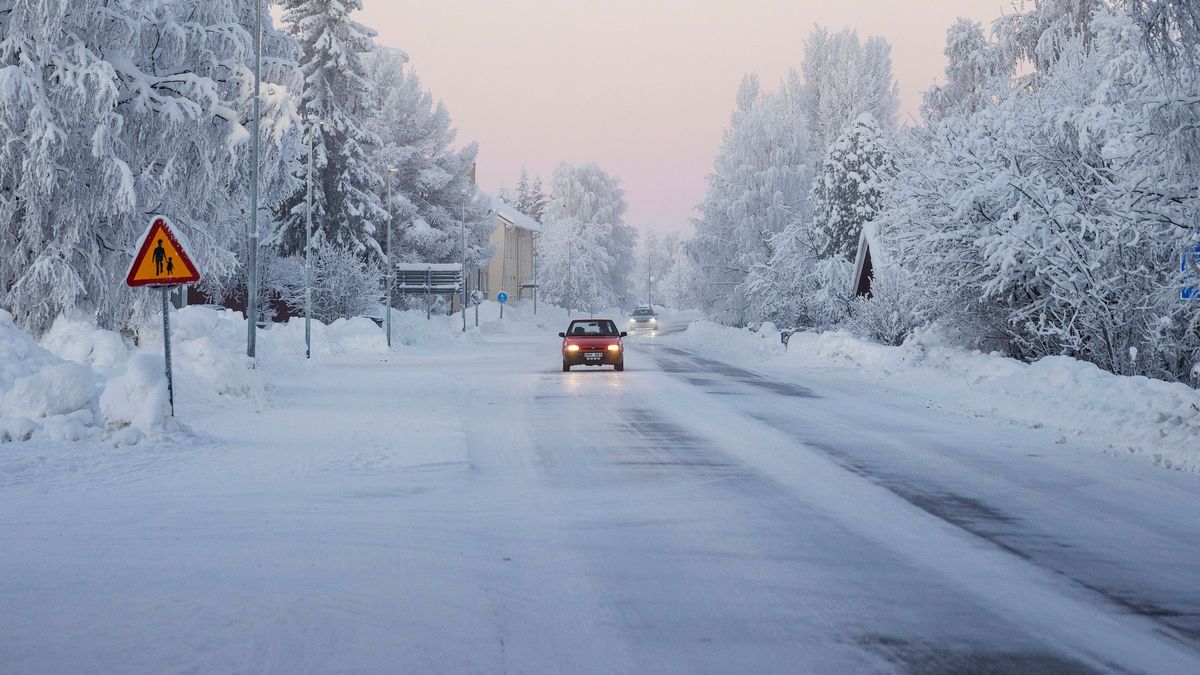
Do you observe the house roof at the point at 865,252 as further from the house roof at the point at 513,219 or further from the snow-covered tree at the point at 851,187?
the house roof at the point at 513,219

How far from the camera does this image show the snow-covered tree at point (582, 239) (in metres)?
120

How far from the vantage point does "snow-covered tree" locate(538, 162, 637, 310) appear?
119938 millimetres

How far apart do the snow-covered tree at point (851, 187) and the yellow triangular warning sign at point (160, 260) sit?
39.6 metres

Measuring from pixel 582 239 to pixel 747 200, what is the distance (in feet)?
176

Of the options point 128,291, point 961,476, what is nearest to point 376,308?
point 128,291

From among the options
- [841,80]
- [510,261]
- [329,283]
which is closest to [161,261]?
[329,283]

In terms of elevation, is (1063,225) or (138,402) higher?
(1063,225)

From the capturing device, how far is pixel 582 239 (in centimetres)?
12012

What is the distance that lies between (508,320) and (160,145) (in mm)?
61657

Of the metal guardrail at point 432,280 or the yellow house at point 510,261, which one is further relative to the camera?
the yellow house at point 510,261

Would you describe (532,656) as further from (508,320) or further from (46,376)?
(508,320)

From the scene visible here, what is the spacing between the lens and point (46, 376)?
44.5ft

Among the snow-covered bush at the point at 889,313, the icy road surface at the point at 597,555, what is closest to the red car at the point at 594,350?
the snow-covered bush at the point at 889,313

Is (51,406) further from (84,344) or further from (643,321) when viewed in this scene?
(643,321)
